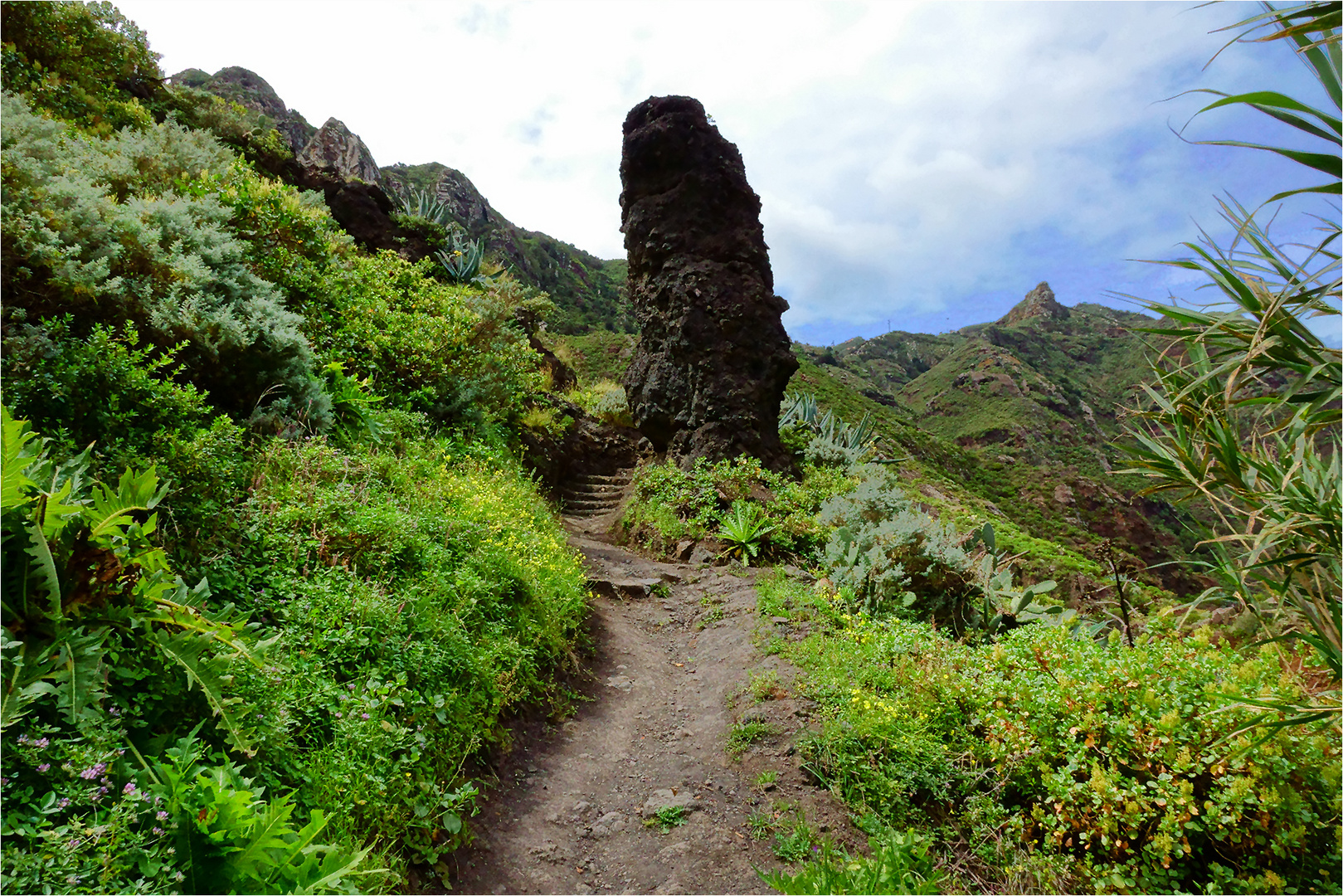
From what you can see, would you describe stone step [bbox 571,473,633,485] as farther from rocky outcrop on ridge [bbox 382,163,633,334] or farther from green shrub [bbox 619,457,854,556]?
rocky outcrop on ridge [bbox 382,163,633,334]

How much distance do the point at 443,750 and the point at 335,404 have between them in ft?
15.6

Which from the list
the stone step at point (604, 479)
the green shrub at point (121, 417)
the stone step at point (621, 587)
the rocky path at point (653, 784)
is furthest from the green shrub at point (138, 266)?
the stone step at point (604, 479)

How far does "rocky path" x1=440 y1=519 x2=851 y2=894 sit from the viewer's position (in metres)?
3.61

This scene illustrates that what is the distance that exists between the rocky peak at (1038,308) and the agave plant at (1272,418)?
93432mm

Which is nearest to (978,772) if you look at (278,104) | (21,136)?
(21,136)

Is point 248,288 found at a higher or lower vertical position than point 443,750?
higher

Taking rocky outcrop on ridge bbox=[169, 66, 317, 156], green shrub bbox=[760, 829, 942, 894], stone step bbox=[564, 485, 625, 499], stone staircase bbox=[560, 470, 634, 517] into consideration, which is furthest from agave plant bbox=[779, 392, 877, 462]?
rocky outcrop on ridge bbox=[169, 66, 317, 156]

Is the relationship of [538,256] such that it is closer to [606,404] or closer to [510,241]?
[510,241]

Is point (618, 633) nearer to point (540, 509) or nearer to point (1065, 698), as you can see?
point (540, 509)

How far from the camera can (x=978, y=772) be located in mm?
4074

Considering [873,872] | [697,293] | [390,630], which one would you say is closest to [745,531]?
[697,293]

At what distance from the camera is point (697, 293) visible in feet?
41.1

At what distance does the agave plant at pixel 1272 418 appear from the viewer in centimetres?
264

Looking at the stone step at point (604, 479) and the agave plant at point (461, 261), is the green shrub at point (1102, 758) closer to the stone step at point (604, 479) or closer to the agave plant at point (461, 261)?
the stone step at point (604, 479)
